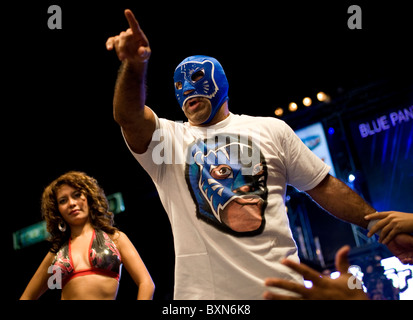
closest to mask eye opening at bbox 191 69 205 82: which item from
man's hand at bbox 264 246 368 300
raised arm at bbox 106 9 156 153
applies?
raised arm at bbox 106 9 156 153

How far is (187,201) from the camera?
168cm

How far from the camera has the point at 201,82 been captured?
2018 millimetres

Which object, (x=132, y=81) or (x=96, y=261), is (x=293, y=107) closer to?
(x=96, y=261)

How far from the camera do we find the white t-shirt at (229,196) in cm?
155

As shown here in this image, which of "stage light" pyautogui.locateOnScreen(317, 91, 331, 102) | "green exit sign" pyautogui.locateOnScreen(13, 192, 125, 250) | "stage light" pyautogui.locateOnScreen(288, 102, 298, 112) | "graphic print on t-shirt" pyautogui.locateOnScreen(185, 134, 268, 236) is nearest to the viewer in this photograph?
"graphic print on t-shirt" pyautogui.locateOnScreen(185, 134, 268, 236)

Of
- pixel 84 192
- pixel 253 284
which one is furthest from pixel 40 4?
pixel 253 284

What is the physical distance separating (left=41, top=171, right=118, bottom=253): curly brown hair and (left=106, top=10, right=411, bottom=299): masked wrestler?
41.3 inches

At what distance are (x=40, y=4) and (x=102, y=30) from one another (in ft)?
2.46

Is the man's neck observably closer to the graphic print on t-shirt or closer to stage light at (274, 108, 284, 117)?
the graphic print on t-shirt

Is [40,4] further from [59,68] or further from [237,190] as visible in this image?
[237,190]

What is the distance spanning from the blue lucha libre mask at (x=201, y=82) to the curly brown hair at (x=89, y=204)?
1020 mm

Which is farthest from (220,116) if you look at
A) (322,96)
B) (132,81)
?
(322,96)

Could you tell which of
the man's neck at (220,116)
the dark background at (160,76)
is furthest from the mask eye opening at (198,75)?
the dark background at (160,76)

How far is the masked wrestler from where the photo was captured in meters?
1.54
